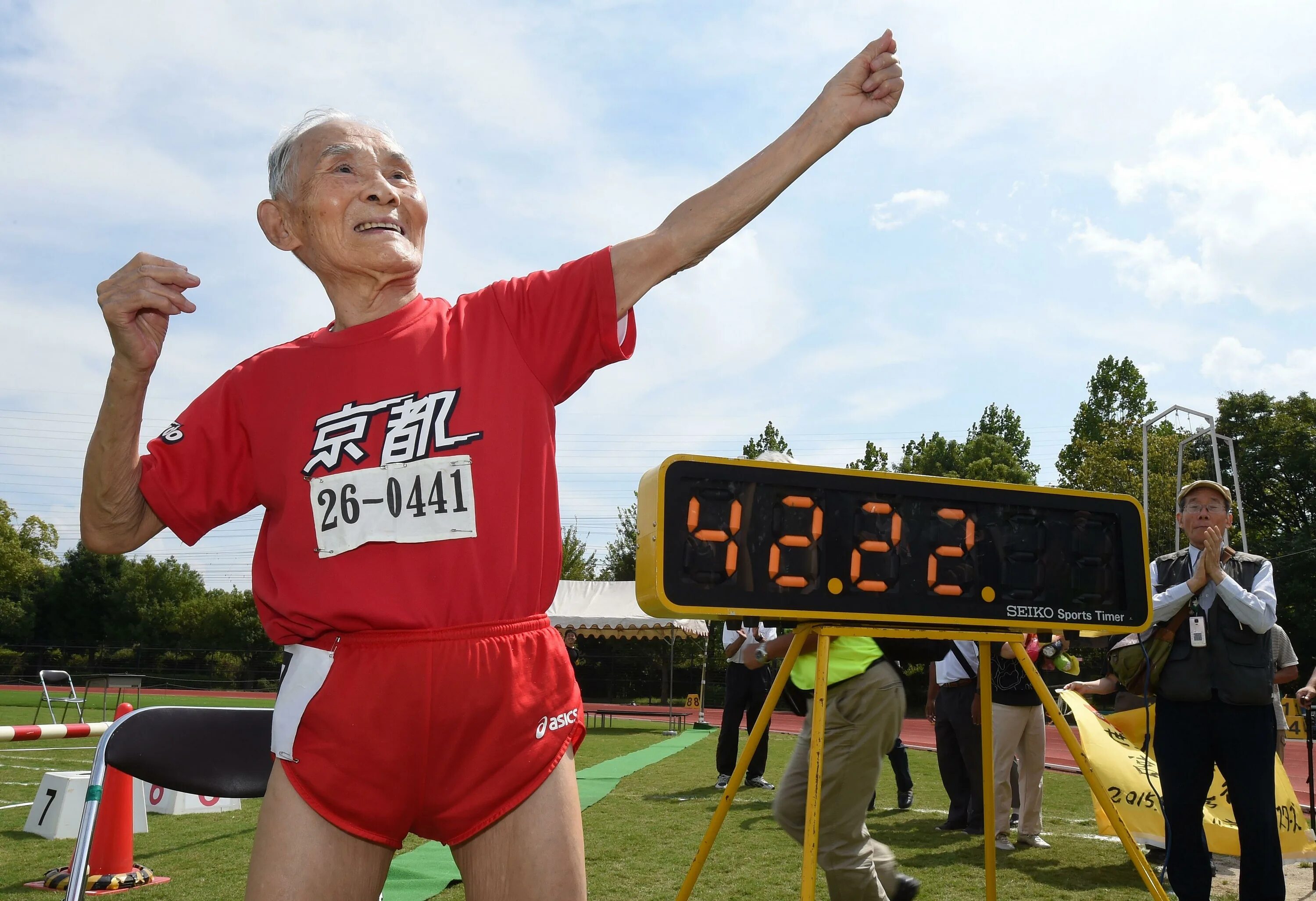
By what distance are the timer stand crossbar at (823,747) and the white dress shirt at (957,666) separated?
12.3ft

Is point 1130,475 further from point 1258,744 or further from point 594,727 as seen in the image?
point 1258,744

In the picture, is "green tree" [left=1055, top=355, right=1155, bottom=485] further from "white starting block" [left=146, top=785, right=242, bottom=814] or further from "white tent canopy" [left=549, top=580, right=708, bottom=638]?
"white starting block" [left=146, top=785, right=242, bottom=814]

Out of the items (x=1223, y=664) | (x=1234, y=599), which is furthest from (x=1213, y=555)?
(x=1223, y=664)

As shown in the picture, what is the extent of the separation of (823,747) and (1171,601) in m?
2.50

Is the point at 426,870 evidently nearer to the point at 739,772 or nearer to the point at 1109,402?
the point at 739,772

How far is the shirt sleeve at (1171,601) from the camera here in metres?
5.11

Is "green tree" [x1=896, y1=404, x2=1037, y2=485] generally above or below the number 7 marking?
above

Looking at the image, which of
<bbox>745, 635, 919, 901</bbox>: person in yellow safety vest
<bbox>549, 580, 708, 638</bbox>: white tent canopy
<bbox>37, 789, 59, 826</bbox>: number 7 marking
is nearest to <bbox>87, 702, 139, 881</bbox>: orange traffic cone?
<bbox>37, 789, 59, 826</bbox>: number 7 marking

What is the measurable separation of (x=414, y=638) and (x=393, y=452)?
1.14 ft

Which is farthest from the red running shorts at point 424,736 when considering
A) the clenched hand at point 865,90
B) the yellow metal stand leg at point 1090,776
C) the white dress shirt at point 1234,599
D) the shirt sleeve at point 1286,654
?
the shirt sleeve at point 1286,654

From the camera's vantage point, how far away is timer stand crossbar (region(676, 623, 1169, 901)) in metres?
3.24

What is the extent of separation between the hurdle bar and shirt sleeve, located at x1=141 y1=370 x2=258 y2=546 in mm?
2689

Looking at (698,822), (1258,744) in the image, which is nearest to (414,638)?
(1258,744)

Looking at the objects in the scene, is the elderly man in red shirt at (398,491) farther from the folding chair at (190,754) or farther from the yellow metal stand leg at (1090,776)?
the yellow metal stand leg at (1090,776)
